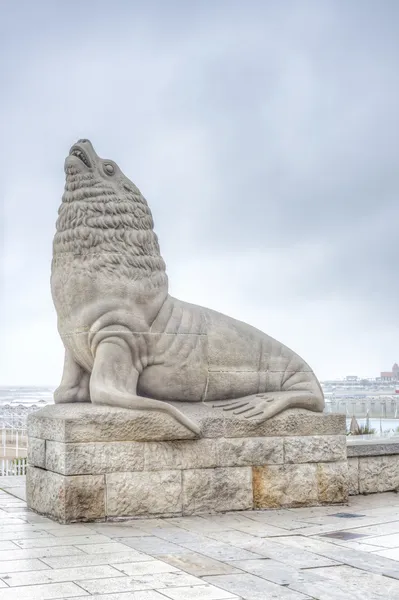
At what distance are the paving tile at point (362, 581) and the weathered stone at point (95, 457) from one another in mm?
2099

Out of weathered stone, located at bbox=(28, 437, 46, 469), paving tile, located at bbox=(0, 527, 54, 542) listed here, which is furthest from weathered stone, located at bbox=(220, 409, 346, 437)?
paving tile, located at bbox=(0, 527, 54, 542)

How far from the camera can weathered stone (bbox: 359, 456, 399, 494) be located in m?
7.53

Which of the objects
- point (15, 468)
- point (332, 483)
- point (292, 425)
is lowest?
point (15, 468)

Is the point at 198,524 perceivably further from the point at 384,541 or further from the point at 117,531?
the point at 384,541

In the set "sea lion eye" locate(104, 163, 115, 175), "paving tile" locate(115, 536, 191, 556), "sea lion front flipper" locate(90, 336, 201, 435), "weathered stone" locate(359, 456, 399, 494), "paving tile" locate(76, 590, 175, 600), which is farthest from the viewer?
"weathered stone" locate(359, 456, 399, 494)

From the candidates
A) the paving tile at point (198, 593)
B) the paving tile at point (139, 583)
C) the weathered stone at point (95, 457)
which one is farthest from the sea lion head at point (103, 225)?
the paving tile at point (198, 593)

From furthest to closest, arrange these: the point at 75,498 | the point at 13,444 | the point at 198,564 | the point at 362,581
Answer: the point at 13,444, the point at 75,498, the point at 198,564, the point at 362,581

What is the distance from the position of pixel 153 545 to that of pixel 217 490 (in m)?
1.38

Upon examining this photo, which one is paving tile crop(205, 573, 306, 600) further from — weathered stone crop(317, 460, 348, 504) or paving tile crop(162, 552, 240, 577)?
weathered stone crop(317, 460, 348, 504)

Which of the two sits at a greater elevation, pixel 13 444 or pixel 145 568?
pixel 145 568

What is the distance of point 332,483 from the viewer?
6883mm

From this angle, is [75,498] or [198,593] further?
[75,498]

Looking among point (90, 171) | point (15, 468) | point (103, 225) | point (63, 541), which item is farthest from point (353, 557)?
point (15, 468)

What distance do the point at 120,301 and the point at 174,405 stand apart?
3.34 feet
